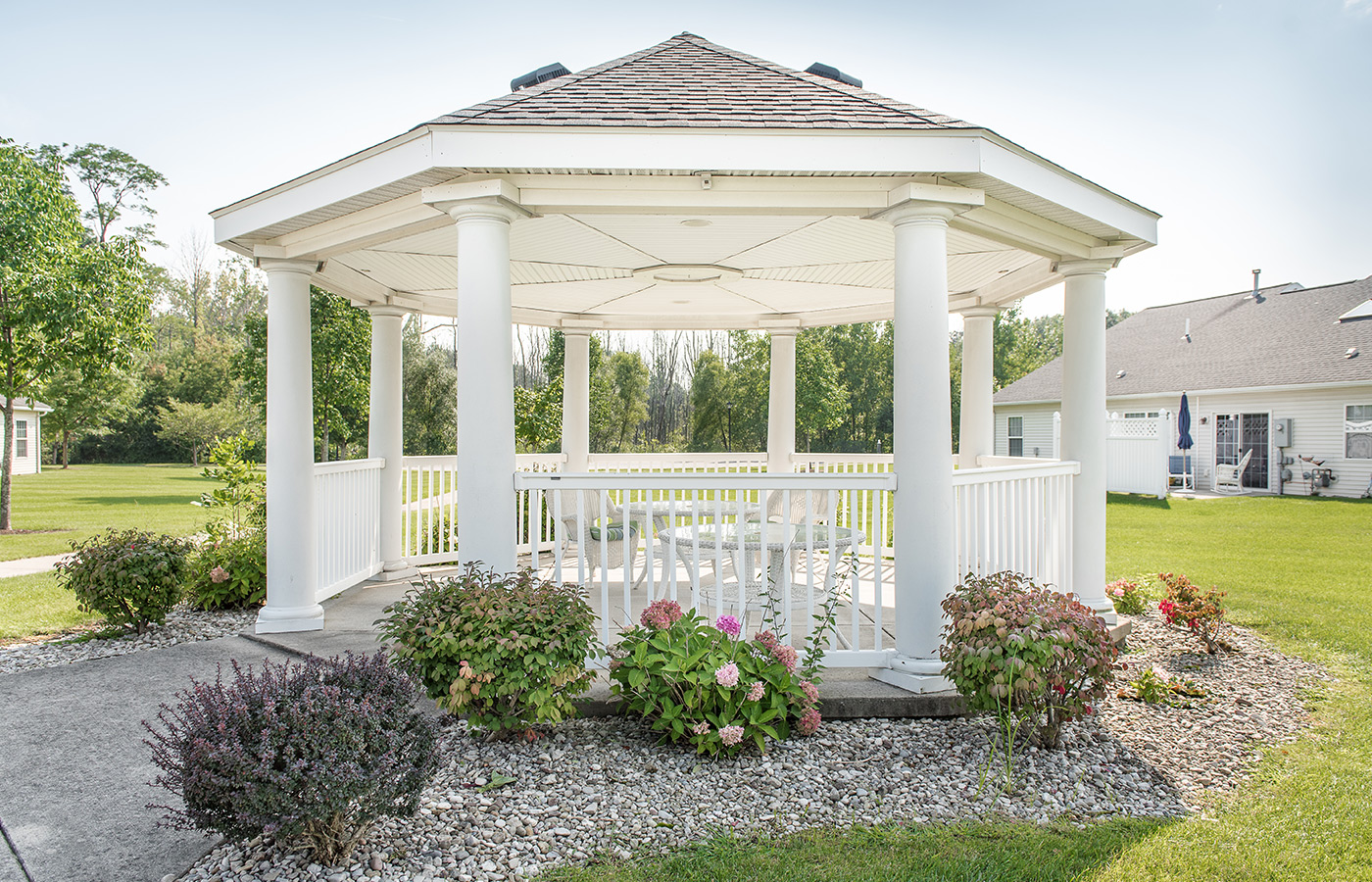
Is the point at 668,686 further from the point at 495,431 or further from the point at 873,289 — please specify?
the point at 873,289

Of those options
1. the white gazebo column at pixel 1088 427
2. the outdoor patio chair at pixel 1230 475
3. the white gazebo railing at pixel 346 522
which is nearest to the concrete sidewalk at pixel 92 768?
the white gazebo railing at pixel 346 522

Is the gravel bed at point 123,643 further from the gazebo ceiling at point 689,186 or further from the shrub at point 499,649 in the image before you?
the shrub at point 499,649

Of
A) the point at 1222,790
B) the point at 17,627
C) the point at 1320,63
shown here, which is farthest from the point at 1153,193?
the point at 17,627

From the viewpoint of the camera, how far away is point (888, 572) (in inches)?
289

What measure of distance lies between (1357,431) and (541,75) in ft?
63.0

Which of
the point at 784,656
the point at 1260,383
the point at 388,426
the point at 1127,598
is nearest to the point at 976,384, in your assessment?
the point at 1127,598

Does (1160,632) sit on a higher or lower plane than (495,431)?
lower

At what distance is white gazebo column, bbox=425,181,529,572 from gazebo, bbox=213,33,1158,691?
0.01m

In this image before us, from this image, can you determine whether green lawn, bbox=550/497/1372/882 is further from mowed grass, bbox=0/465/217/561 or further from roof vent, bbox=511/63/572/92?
mowed grass, bbox=0/465/217/561

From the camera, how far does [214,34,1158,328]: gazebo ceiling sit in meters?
3.65

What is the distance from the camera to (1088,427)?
204 inches

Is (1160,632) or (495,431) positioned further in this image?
(1160,632)

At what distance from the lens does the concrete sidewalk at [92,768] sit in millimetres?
2553

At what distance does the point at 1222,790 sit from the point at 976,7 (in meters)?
7.42
